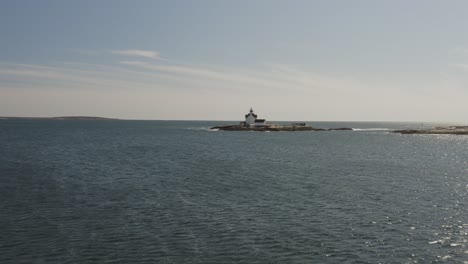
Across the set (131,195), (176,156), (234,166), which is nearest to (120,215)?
(131,195)

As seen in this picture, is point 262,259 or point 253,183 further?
point 253,183

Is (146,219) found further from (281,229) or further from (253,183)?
(253,183)

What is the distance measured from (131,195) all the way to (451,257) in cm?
2855

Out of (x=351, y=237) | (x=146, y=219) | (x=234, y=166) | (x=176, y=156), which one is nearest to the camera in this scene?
(x=351, y=237)

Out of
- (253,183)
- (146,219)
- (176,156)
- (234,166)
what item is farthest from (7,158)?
(146,219)

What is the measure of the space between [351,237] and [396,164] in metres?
50.3

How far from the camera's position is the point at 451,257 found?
23.2 metres

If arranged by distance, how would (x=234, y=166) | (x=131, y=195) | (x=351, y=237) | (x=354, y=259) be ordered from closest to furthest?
(x=354, y=259) < (x=351, y=237) < (x=131, y=195) < (x=234, y=166)

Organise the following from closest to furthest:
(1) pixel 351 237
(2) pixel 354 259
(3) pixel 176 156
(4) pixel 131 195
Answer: (2) pixel 354 259, (1) pixel 351 237, (4) pixel 131 195, (3) pixel 176 156

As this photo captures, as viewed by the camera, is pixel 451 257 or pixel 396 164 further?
pixel 396 164

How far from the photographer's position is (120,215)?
107 ft

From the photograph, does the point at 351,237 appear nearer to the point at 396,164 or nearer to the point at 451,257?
the point at 451,257

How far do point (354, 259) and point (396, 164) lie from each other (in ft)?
178

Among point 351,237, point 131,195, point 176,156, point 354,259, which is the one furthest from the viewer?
point 176,156
